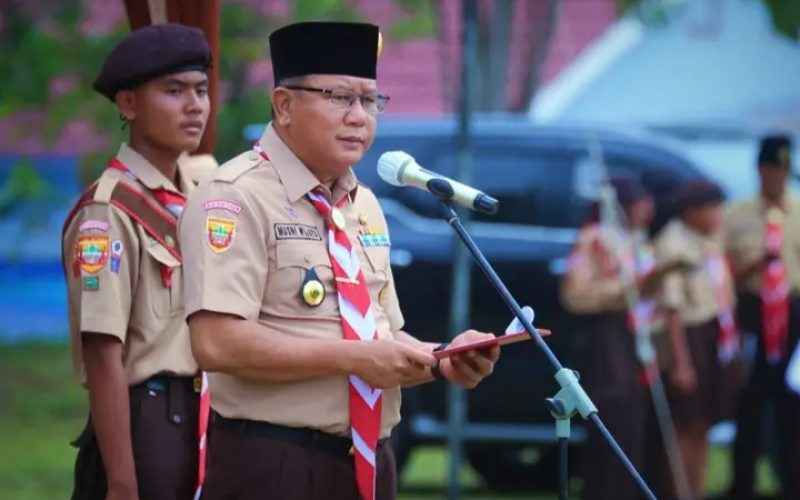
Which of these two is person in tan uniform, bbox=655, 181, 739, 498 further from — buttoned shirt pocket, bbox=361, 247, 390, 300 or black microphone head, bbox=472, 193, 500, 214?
black microphone head, bbox=472, 193, 500, 214

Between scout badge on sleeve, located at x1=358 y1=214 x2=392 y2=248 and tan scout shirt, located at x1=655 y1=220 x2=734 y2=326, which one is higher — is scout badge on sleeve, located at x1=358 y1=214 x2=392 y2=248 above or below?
above

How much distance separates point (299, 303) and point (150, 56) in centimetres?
120

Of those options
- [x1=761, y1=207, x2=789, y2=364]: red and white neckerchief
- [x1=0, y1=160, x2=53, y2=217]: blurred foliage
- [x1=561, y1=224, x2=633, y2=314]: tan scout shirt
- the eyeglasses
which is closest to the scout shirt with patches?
the eyeglasses

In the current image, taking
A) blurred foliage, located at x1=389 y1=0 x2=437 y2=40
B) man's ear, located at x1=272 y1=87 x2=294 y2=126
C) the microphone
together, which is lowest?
the microphone

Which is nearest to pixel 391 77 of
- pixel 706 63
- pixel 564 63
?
pixel 564 63

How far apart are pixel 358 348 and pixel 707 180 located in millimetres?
6452

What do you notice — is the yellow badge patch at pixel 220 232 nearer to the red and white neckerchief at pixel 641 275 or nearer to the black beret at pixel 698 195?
the red and white neckerchief at pixel 641 275

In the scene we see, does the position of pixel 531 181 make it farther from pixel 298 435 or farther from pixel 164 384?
pixel 298 435

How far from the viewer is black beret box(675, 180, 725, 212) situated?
33.7ft

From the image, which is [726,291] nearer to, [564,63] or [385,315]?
[385,315]

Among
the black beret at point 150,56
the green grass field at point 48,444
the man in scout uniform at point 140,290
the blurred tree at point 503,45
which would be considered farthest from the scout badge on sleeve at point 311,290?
the blurred tree at point 503,45

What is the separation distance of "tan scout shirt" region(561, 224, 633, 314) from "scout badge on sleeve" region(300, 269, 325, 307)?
5332 mm

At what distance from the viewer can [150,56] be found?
538 cm

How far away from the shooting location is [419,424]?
1084 centimetres
